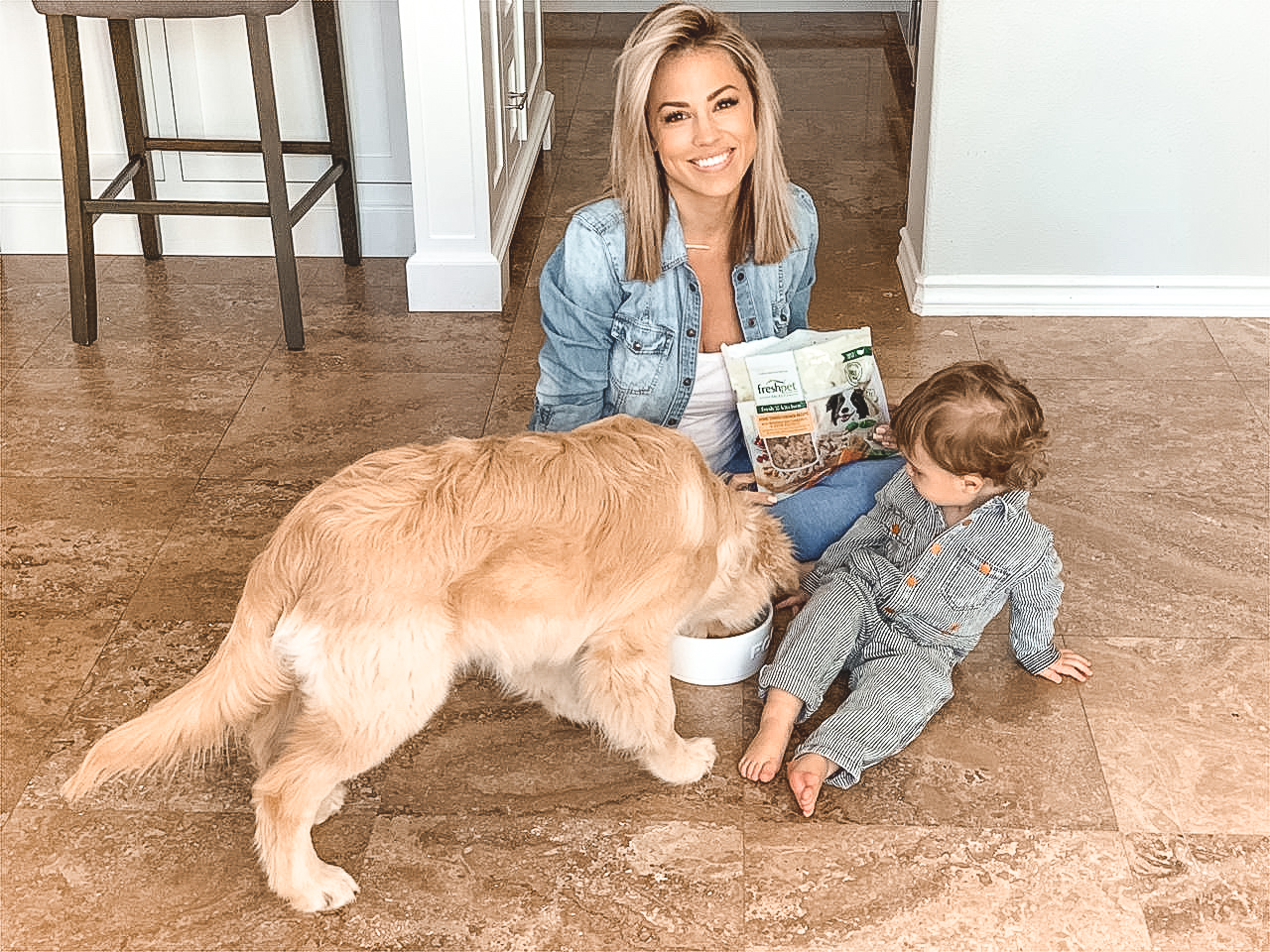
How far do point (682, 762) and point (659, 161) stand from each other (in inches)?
36.5

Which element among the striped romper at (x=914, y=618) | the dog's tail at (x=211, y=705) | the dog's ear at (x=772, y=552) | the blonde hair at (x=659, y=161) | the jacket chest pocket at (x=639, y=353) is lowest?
the striped romper at (x=914, y=618)

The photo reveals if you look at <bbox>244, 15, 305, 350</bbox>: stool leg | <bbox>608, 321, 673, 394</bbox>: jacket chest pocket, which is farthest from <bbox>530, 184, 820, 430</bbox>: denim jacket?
<bbox>244, 15, 305, 350</bbox>: stool leg

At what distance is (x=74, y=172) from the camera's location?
2.98 metres

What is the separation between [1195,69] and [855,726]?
1.81 metres

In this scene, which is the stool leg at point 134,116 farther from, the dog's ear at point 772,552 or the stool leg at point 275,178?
the dog's ear at point 772,552

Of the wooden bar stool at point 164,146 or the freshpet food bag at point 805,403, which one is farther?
the wooden bar stool at point 164,146

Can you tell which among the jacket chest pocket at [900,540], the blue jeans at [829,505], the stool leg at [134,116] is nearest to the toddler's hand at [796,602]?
the blue jeans at [829,505]

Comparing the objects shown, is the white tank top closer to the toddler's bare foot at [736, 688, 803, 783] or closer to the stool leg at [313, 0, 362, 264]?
the toddler's bare foot at [736, 688, 803, 783]

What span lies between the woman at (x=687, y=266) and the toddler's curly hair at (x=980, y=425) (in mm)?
340

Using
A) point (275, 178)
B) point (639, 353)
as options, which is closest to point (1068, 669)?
point (639, 353)

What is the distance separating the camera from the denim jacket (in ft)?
7.12

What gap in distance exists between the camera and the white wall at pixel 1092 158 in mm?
2842

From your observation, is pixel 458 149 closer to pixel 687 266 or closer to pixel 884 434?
pixel 687 266

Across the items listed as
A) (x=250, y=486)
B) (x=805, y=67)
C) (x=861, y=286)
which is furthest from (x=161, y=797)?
(x=805, y=67)
